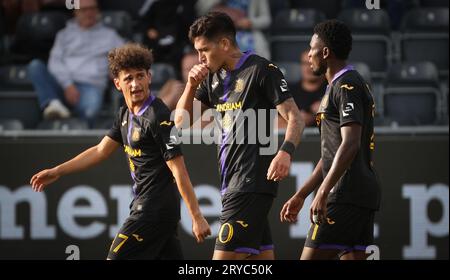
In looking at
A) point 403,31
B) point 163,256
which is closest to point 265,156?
point 163,256

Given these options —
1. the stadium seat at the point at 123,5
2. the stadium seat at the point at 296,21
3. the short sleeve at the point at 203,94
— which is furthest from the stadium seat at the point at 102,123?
the short sleeve at the point at 203,94

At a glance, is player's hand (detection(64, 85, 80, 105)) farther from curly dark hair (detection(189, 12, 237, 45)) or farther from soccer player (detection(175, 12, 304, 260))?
curly dark hair (detection(189, 12, 237, 45))

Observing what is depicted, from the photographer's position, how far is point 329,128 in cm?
697

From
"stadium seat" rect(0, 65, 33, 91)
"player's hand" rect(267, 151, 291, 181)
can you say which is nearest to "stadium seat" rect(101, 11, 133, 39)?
"stadium seat" rect(0, 65, 33, 91)

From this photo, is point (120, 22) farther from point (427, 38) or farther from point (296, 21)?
point (427, 38)

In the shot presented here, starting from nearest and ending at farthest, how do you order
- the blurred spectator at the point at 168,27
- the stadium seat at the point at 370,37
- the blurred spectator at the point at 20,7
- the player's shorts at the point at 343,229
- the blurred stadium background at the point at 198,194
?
the player's shorts at the point at 343,229
the blurred stadium background at the point at 198,194
the blurred spectator at the point at 168,27
the stadium seat at the point at 370,37
the blurred spectator at the point at 20,7

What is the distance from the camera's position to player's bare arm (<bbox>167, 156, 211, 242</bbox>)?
274 inches

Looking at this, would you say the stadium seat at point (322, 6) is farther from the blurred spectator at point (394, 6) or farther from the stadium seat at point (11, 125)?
the stadium seat at point (11, 125)

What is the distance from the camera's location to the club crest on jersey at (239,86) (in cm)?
724

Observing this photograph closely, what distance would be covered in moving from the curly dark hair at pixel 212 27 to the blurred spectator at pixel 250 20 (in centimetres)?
528

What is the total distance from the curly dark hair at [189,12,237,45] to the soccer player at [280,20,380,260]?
669 millimetres

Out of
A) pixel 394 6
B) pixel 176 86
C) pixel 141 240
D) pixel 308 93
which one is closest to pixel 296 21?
pixel 394 6

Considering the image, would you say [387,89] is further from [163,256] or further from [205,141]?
[163,256]

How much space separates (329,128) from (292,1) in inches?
283
